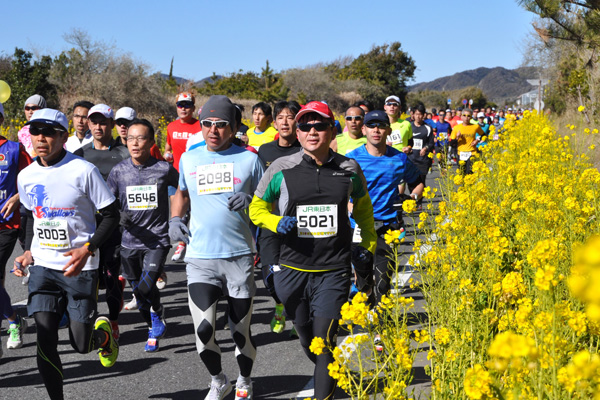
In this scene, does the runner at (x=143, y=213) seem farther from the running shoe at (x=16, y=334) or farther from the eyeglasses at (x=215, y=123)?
the eyeglasses at (x=215, y=123)

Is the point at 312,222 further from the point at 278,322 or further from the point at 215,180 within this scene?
the point at 278,322

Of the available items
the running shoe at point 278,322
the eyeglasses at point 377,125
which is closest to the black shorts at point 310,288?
the eyeglasses at point 377,125

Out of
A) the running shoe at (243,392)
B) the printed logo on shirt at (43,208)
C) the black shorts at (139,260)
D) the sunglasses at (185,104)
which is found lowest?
the running shoe at (243,392)

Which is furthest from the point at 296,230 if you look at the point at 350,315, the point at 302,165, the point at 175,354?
the point at 175,354

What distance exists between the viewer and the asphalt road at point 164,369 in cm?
479

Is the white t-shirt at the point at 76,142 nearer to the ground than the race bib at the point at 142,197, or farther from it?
farther from it

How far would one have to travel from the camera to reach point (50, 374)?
414 centimetres

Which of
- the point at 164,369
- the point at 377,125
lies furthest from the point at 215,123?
the point at 164,369

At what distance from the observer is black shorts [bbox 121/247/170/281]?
5.81 meters

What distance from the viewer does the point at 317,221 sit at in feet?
13.5

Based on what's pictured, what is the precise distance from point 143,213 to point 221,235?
167 centimetres

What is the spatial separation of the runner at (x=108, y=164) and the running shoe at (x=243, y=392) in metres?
1.85

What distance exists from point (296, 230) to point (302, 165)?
41cm

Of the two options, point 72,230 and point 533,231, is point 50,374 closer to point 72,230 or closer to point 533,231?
point 72,230
